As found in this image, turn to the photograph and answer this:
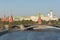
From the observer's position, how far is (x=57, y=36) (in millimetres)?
4312

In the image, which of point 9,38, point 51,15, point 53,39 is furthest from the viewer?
point 51,15

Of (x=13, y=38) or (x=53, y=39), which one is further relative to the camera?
(x=13, y=38)

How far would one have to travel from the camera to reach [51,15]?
52531 millimetres

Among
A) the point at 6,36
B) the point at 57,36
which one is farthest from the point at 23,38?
the point at 57,36

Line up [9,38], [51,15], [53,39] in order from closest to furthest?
[53,39] < [9,38] < [51,15]

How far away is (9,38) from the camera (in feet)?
14.2

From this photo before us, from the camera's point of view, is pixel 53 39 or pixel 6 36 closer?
pixel 53 39

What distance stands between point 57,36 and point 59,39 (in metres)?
0.21

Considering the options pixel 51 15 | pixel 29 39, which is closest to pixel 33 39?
pixel 29 39

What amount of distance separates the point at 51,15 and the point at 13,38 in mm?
48497

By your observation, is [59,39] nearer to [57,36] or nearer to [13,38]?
[57,36]

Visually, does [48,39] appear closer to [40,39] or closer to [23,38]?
[40,39]

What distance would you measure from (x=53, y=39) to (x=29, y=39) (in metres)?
0.46

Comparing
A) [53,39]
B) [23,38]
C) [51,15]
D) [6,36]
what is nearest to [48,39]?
[53,39]
